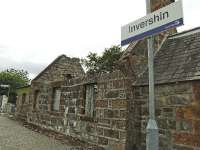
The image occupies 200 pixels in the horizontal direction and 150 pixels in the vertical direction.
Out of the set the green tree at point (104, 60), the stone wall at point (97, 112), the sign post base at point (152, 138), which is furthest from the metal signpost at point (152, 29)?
the green tree at point (104, 60)

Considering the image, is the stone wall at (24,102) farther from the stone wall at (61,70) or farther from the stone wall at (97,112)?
the stone wall at (97,112)

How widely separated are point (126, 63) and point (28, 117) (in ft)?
35.9

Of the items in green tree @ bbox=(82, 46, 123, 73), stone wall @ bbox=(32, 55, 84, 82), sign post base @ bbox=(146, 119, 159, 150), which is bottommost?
sign post base @ bbox=(146, 119, 159, 150)

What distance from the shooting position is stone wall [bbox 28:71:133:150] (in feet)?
26.9

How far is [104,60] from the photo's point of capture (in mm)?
27859

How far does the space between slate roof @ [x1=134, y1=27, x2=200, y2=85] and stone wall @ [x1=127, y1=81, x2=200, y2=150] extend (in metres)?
0.21

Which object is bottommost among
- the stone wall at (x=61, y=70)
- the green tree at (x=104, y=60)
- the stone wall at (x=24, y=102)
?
the stone wall at (x=24, y=102)

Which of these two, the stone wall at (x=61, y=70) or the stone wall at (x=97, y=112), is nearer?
the stone wall at (x=97, y=112)

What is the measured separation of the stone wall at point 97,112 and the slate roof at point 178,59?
3.25 feet

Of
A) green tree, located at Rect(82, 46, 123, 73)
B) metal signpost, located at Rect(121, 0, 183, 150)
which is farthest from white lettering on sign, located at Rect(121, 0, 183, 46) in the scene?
green tree, located at Rect(82, 46, 123, 73)

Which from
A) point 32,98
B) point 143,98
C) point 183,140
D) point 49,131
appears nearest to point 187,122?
point 183,140

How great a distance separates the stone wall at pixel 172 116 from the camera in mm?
6124

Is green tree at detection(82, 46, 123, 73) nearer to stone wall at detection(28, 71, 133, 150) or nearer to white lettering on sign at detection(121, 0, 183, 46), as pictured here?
stone wall at detection(28, 71, 133, 150)

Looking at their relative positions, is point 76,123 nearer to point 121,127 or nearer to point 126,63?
point 121,127
